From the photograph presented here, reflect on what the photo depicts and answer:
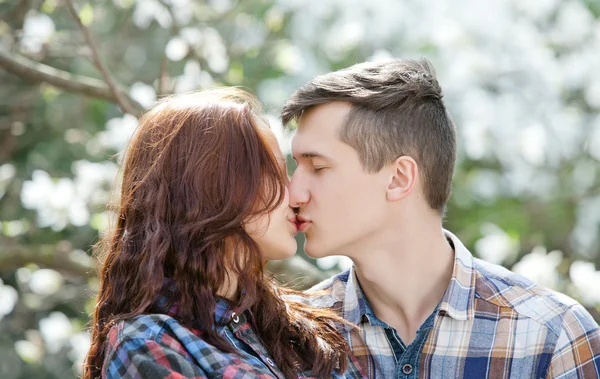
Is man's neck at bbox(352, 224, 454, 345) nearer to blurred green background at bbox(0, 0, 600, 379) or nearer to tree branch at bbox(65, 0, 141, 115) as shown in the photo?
tree branch at bbox(65, 0, 141, 115)

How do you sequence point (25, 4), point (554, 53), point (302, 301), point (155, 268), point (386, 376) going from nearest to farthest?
point (155, 268)
point (386, 376)
point (302, 301)
point (25, 4)
point (554, 53)

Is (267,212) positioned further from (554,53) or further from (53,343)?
(554,53)

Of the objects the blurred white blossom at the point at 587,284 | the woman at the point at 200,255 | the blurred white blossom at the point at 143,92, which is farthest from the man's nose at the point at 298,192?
the blurred white blossom at the point at 143,92

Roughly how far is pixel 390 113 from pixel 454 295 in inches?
19.3

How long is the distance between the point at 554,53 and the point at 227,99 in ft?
8.87

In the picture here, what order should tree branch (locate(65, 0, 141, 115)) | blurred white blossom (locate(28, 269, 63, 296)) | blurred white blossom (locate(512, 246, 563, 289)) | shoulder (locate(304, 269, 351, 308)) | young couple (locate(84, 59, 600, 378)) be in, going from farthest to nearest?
blurred white blossom (locate(28, 269, 63, 296)), blurred white blossom (locate(512, 246, 563, 289)), tree branch (locate(65, 0, 141, 115)), shoulder (locate(304, 269, 351, 308)), young couple (locate(84, 59, 600, 378))

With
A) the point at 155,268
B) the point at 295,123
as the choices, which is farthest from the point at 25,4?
the point at 155,268

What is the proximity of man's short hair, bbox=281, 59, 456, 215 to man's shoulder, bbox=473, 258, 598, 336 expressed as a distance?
9.1 inches

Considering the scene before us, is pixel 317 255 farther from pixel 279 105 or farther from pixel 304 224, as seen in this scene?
pixel 279 105

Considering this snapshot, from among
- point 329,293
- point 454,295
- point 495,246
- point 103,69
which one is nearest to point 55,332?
point 103,69

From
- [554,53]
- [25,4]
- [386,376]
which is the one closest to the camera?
[386,376]

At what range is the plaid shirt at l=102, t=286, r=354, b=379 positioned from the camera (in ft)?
5.38

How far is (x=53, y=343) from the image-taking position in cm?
400

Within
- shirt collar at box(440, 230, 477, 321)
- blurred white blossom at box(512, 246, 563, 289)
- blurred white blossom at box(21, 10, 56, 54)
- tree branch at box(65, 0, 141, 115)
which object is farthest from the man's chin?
blurred white blossom at box(21, 10, 56, 54)
